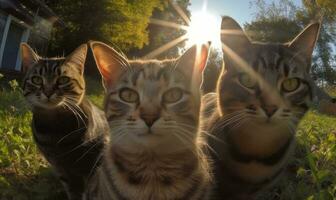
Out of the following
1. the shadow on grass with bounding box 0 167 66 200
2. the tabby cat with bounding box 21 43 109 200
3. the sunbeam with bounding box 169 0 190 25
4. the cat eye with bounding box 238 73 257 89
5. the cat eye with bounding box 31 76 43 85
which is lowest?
the shadow on grass with bounding box 0 167 66 200

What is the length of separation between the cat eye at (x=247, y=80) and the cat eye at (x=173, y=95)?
0.69 metres

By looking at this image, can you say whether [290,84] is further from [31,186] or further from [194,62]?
[31,186]

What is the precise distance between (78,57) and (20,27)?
715 inches

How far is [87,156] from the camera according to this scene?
16.4 feet

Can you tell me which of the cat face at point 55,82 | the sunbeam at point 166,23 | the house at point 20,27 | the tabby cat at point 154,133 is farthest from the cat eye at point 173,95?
the sunbeam at point 166,23

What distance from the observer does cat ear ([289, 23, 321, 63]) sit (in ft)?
13.4

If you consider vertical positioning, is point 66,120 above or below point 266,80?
below

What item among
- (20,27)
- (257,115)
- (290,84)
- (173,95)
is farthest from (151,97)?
(20,27)

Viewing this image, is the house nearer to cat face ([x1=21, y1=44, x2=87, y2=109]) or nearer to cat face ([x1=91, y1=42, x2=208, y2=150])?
cat face ([x1=21, y1=44, x2=87, y2=109])

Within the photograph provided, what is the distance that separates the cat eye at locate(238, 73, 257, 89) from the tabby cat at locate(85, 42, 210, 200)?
425 mm

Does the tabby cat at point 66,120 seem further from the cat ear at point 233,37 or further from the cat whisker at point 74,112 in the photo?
the cat ear at point 233,37

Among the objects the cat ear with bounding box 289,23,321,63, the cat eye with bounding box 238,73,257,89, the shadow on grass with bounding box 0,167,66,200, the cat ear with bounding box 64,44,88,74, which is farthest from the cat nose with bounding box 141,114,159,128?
the cat ear with bounding box 64,44,88,74

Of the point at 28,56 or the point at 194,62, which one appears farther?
the point at 28,56

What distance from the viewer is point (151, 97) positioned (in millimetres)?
3326
